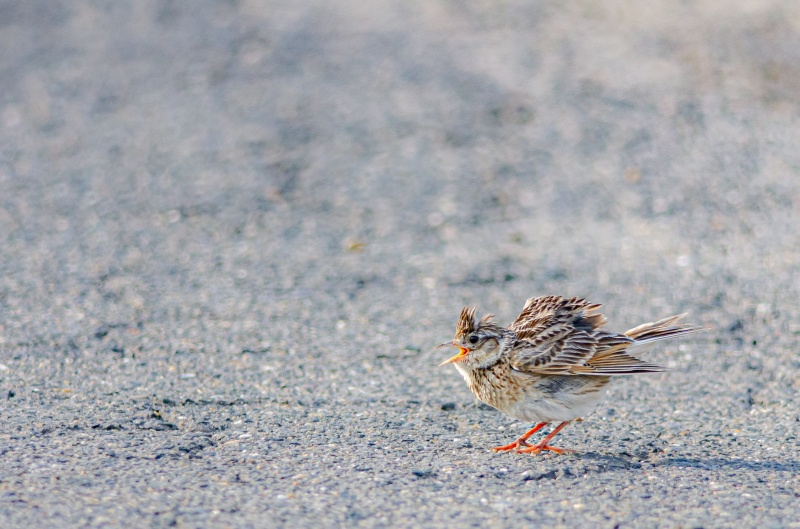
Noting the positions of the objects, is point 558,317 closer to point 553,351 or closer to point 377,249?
point 553,351

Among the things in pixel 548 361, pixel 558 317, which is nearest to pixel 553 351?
pixel 548 361

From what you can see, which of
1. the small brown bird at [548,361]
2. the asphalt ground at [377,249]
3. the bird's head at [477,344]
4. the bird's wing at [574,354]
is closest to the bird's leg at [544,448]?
the small brown bird at [548,361]

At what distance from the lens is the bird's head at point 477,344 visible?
6000mm

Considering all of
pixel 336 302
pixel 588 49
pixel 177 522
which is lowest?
pixel 336 302

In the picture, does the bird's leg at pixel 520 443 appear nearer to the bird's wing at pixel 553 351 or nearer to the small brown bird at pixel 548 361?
the small brown bird at pixel 548 361

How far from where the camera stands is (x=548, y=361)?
19.1ft

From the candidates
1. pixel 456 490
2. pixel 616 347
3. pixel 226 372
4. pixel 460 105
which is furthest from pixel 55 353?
pixel 460 105

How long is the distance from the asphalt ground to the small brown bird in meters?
0.28

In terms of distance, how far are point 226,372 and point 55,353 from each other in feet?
3.98

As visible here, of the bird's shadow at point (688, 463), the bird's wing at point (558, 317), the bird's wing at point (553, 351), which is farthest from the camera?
the bird's wing at point (558, 317)

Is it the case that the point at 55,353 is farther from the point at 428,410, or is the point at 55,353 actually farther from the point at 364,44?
the point at 364,44

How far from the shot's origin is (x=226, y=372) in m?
6.79

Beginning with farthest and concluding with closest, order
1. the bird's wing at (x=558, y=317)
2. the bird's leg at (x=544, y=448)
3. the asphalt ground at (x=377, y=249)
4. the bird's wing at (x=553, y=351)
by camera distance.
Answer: the bird's wing at (x=558, y=317)
the bird's wing at (x=553, y=351)
the bird's leg at (x=544, y=448)
the asphalt ground at (x=377, y=249)

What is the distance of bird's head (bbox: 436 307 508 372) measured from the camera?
19.7 feet
